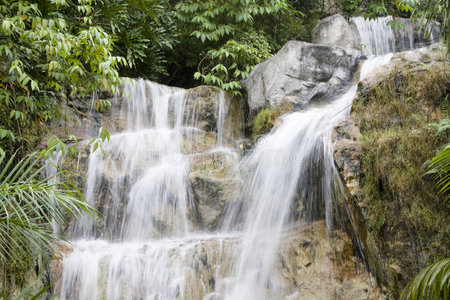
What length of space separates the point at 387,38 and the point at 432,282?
807 cm

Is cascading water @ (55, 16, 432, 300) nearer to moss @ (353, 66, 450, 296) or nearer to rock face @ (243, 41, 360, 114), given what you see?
rock face @ (243, 41, 360, 114)

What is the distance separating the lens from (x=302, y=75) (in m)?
7.59

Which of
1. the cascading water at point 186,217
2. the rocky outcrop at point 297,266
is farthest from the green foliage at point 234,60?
the rocky outcrop at point 297,266

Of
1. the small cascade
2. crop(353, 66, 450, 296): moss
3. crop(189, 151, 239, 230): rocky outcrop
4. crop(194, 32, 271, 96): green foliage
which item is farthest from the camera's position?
the small cascade

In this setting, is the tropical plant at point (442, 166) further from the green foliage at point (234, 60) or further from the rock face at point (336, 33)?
the rock face at point (336, 33)

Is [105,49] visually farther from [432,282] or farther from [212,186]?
[432,282]

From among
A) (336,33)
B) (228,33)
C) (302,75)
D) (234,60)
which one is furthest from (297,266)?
(336,33)

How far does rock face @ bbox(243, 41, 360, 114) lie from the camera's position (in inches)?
291

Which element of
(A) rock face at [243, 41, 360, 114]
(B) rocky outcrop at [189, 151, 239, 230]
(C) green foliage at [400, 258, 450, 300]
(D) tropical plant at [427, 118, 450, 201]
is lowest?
(C) green foliage at [400, 258, 450, 300]

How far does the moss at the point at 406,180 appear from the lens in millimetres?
3479

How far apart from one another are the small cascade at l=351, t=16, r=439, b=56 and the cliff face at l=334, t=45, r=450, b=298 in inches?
199

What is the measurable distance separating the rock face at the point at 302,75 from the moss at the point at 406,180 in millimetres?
3023

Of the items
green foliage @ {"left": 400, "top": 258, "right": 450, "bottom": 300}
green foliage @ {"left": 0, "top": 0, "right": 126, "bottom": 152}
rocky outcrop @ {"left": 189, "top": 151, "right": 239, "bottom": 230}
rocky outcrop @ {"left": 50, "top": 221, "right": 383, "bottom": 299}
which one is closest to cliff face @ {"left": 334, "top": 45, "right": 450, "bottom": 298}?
rocky outcrop @ {"left": 50, "top": 221, "right": 383, "bottom": 299}

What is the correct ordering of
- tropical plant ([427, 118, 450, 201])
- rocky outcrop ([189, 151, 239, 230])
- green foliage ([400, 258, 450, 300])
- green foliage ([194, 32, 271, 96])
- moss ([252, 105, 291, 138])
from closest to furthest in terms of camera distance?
1. green foliage ([400, 258, 450, 300])
2. tropical plant ([427, 118, 450, 201])
3. rocky outcrop ([189, 151, 239, 230])
4. moss ([252, 105, 291, 138])
5. green foliage ([194, 32, 271, 96])
